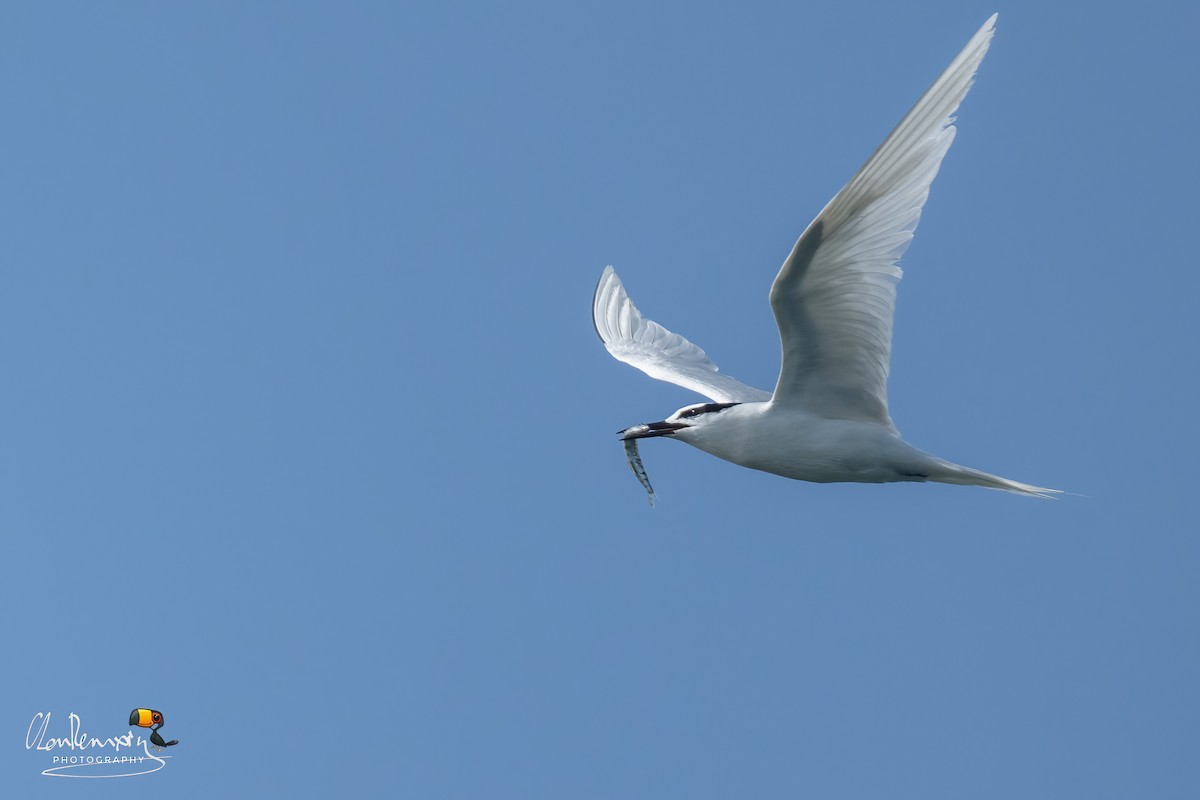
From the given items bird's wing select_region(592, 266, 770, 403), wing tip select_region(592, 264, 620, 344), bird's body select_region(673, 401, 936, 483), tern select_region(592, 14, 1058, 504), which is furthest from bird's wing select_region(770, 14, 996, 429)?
wing tip select_region(592, 264, 620, 344)

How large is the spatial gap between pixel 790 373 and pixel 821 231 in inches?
62.5

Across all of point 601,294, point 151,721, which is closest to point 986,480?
point 601,294

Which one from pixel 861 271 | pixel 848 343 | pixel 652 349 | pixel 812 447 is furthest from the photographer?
pixel 652 349

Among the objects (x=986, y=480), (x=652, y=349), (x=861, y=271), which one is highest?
(x=652, y=349)

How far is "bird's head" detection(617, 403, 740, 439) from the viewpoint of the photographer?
1080 centimetres

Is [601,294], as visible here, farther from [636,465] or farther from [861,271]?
[861,271]

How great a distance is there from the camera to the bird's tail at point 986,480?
985cm

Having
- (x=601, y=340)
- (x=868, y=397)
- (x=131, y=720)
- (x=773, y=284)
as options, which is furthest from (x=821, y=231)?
(x=131, y=720)

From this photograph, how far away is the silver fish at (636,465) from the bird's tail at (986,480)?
2715mm

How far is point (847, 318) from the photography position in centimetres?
958

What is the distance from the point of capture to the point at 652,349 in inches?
561

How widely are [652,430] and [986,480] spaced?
281 centimetres

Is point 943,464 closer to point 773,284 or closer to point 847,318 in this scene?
point 847,318

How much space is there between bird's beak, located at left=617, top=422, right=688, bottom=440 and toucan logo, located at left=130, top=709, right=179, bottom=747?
17.3 ft
